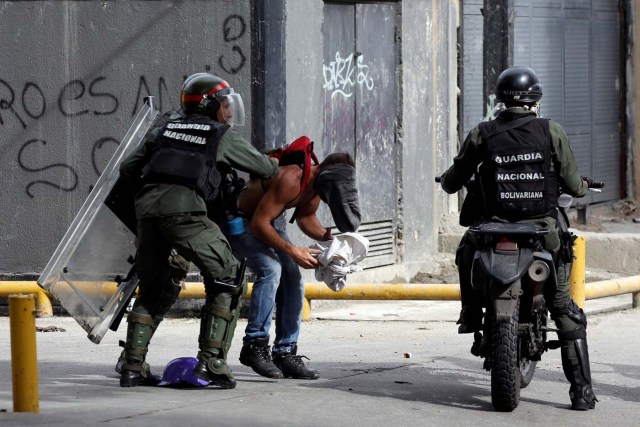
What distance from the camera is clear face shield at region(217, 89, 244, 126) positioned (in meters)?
6.97

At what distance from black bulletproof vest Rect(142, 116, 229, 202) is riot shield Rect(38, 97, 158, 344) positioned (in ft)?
1.35

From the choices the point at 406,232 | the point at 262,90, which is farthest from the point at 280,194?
the point at 406,232

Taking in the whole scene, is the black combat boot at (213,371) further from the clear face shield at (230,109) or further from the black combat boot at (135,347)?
the clear face shield at (230,109)

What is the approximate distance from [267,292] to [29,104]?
14.3 feet

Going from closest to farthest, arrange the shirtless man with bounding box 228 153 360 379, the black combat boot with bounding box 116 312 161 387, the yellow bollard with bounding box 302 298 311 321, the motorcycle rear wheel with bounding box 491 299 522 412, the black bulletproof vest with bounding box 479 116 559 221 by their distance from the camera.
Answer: the motorcycle rear wheel with bounding box 491 299 522 412 → the black bulletproof vest with bounding box 479 116 559 221 → the black combat boot with bounding box 116 312 161 387 → the shirtless man with bounding box 228 153 360 379 → the yellow bollard with bounding box 302 298 311 321

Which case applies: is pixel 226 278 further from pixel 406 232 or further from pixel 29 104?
pixel 406 232

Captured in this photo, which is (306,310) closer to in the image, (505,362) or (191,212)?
(191,212)

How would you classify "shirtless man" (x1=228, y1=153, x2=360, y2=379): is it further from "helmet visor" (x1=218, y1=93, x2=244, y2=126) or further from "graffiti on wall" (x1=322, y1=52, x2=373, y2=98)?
"graffiti on wall" (x1=322, y1=52, x2=373, y2=98)

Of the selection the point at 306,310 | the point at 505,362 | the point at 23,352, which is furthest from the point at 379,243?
the point at 23,352

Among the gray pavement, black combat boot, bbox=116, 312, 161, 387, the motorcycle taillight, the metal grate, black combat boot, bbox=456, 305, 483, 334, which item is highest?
the motorcycle taillight

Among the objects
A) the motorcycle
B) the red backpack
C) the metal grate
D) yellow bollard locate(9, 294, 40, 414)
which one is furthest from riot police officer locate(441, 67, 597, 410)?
the metal grate

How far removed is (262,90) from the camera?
10.6 metres

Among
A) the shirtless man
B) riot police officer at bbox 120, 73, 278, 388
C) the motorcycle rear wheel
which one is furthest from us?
the shirtless man

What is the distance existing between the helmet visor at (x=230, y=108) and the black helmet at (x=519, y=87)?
1.32 metres
